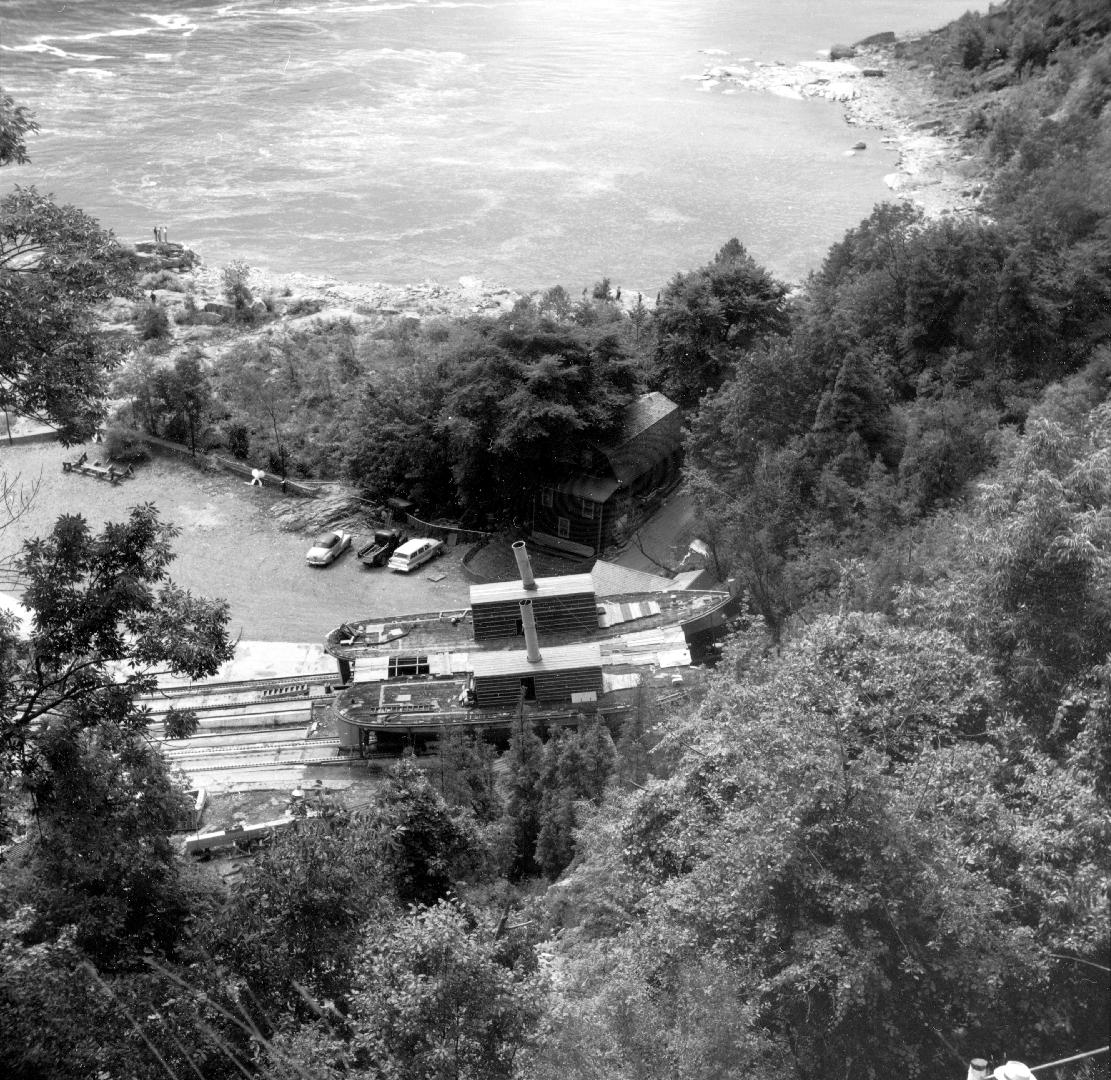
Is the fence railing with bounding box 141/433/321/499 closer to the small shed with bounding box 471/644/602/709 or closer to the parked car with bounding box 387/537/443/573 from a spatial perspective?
the parked car with bounding box 387/537/443/573

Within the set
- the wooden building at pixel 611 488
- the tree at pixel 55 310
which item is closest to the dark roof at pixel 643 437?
the wooden building at pixel 611 488

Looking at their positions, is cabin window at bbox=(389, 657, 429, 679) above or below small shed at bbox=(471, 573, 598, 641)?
below

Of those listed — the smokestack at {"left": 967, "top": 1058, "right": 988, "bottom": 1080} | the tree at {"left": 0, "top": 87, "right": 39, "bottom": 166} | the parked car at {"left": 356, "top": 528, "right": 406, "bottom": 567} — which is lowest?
the parked car at {"left": 356, "top": 528, "right": 406, "bottom": 567}

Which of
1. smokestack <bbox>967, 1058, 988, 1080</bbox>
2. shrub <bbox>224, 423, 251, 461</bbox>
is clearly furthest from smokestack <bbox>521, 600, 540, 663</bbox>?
shrub <bbox>224, 423, 251, 461</bbox>

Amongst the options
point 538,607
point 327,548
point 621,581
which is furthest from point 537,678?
point 327,548

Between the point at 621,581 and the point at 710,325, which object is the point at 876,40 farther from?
the point at 621,581

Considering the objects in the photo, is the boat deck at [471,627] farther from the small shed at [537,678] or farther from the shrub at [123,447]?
the shrub at [123,447]
